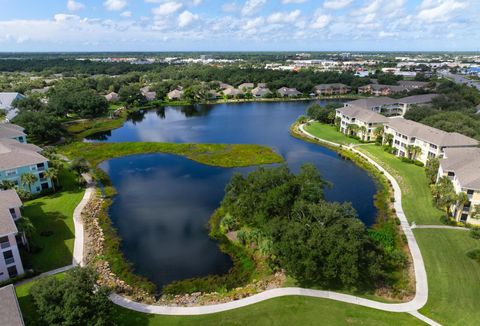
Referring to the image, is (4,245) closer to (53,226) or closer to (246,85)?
(53,226)

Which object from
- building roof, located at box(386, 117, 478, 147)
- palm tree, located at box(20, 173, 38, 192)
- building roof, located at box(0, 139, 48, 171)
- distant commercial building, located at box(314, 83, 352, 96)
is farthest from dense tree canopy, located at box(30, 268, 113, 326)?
distant commercial building, located at box(314, 83, 352, 96)

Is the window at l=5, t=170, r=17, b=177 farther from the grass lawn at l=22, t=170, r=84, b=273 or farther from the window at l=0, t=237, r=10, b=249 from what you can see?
the window at l=0, t=237, r=10, b=249

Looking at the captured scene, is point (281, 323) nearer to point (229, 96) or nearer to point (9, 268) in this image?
point (9, 268)

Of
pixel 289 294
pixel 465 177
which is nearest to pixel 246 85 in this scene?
pixel 465 177

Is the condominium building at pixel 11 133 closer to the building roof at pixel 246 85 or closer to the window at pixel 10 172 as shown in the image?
the window at pixel 10 172

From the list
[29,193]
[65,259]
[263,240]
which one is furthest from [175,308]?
[29,193]

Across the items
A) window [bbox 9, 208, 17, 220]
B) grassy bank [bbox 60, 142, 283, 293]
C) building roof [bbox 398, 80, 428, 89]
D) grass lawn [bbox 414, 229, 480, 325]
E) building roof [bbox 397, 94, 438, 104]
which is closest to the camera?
grass lawn [bbox 414, 229, 480, 325]
